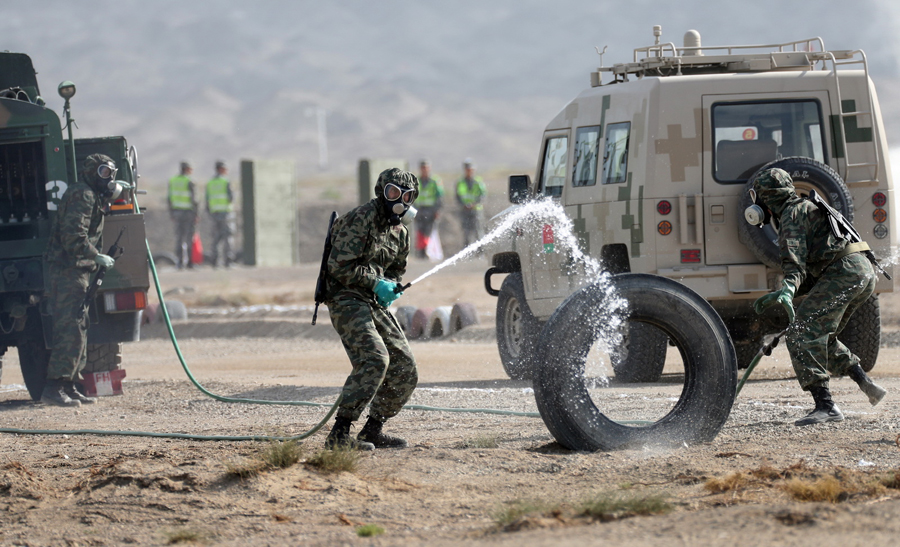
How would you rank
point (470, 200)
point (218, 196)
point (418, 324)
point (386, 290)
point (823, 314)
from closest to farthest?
point (386, 290), point (823, 314), point (418, 324), point (218, 196), point (470, 200)

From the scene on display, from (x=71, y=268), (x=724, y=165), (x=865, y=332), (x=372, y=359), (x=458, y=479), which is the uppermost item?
(x=724, y=165)

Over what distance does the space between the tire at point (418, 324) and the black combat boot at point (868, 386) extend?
938 centimetres

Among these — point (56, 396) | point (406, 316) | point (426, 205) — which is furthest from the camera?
point (426, 205)

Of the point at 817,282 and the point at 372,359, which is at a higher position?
the point at 817,282

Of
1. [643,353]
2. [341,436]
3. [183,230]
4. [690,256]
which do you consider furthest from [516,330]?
[183,230]

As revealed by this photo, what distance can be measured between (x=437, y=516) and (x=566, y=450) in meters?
1.62

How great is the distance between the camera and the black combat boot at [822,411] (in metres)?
7.71

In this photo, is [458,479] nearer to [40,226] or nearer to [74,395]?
[74,395]

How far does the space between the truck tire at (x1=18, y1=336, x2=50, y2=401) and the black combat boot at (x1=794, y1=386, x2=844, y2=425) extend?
23.2ft

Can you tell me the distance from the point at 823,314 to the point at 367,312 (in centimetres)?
305

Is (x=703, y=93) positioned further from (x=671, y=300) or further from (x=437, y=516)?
(x=437, y=516)

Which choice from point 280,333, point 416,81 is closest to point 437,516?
point 280,333

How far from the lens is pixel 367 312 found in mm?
6895

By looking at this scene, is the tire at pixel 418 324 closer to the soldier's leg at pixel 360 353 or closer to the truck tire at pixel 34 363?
the truck tire at pixel 34 363
